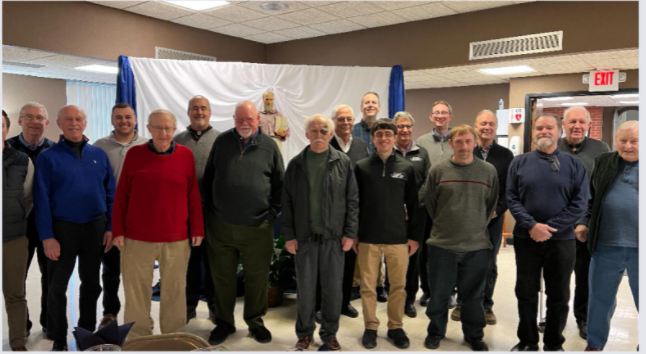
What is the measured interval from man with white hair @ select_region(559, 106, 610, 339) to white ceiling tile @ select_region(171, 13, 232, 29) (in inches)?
151

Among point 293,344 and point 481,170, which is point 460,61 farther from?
point 293,344

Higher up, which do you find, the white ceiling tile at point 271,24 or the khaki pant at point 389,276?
the white ceiling tile at point 271,24

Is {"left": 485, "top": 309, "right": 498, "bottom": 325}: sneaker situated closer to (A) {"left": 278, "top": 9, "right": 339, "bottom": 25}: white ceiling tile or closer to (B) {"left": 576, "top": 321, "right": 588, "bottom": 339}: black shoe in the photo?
(B) {"left": 576, "top": 321, "right": 588, "bottom": 339}: black shoe

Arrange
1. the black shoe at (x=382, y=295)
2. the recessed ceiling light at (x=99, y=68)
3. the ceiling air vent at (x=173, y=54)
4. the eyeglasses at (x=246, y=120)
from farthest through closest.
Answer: the recessed ceiling light at (x=99, y=68)
the ceiling air vent at (x=173, y=54)
the black shoe at (x=382, y=295)
the eyeglasses at (x=246, y=120)

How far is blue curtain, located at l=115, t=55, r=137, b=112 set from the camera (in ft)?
12.8

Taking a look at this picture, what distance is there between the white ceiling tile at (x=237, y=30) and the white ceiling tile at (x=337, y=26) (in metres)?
0.79

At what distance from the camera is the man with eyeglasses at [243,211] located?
280cm

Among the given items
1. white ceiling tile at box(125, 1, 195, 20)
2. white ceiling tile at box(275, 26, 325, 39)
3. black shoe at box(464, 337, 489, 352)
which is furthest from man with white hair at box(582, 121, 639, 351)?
white ceiling tile at box(125, 1, 195, 20)

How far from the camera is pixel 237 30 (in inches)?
228

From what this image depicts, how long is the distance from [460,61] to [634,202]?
3061 mm

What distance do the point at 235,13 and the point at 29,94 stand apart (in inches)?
194

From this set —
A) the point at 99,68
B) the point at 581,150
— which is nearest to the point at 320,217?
the point at 581,150

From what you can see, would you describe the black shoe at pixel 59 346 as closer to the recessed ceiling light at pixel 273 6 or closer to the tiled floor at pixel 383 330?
the tiled floor at pixel 383 330

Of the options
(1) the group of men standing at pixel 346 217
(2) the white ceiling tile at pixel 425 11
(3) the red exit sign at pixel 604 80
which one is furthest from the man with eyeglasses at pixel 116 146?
(3) the red exit sign at pixel 604 80
